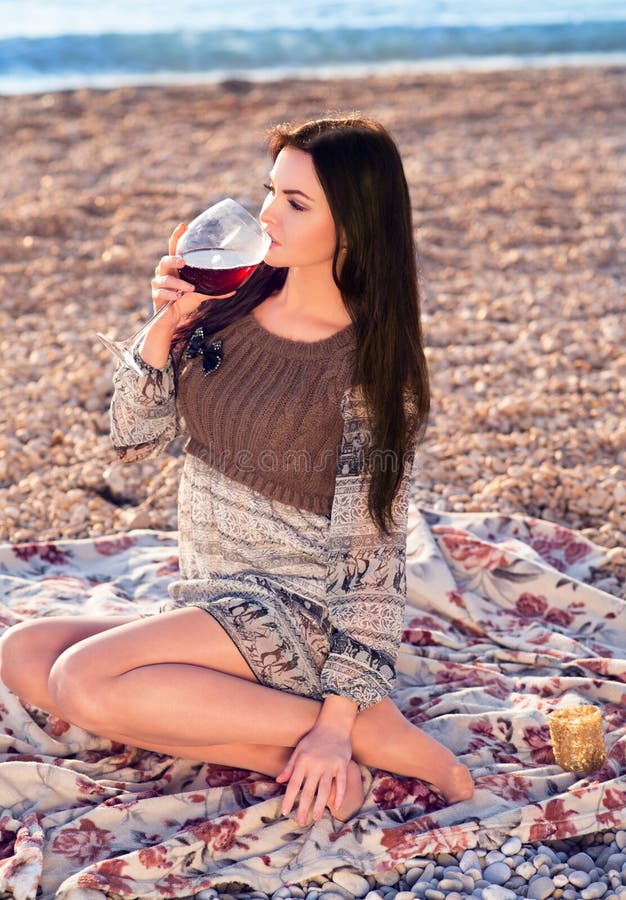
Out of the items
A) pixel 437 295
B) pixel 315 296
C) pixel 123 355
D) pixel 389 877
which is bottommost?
pixel 389 877

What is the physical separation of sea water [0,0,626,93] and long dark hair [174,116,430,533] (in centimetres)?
1193

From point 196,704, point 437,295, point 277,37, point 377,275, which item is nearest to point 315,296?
point 377,275

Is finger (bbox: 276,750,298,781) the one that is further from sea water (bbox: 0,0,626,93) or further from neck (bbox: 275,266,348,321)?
Answer: sea water (bbox: 0,0,626,93)

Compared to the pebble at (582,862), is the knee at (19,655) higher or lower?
higher

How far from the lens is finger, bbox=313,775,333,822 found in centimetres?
260

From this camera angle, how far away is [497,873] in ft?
8.47

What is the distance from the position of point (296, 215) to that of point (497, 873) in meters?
1.55

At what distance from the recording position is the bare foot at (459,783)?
9.08 ft

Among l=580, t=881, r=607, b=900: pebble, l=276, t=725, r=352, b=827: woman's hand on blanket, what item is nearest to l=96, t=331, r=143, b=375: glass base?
l=276, t=725, r=352, b=827: woman's hand on blanket

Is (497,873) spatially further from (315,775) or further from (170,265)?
(170,265)

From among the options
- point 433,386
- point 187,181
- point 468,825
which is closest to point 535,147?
point 187,181

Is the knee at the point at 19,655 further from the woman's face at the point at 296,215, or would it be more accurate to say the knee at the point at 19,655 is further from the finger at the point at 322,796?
the woman's face at the point at 296,215

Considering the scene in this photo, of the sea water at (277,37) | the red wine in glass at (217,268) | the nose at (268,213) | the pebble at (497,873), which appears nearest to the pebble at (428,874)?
the pebble at (497,873)

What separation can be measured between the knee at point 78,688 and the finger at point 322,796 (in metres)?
0.52
